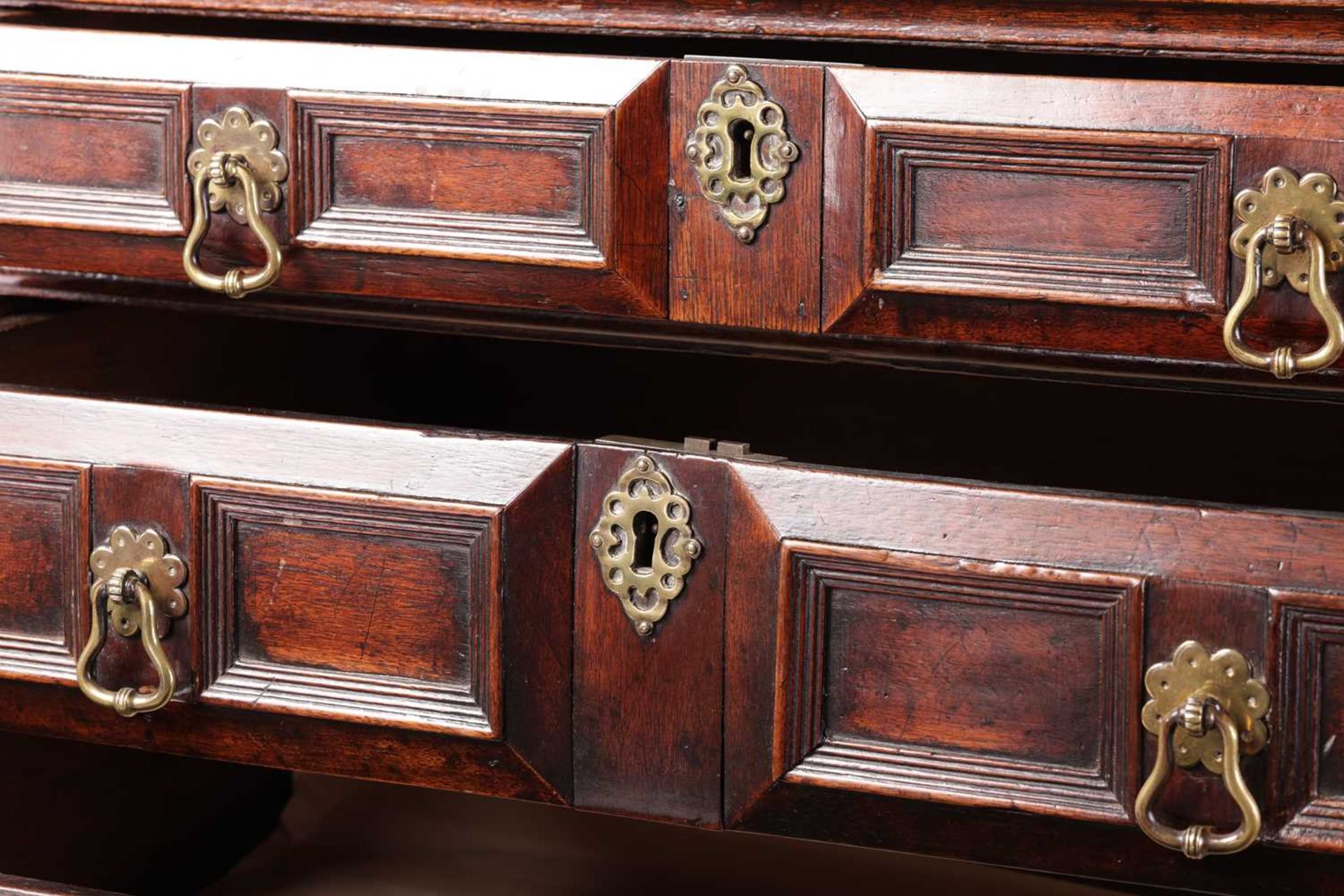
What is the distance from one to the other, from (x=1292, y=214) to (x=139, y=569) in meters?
0.57

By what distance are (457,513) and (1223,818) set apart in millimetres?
369

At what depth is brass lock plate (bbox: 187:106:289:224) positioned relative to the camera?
809 millimetres

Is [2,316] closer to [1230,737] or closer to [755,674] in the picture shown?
[755,674]

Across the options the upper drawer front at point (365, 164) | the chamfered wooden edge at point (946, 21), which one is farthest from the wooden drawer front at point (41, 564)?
the chamfered wooden edge at point (946, 21)

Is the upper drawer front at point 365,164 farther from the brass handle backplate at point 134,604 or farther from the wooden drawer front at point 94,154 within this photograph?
the brass handle backplate at point 134,604

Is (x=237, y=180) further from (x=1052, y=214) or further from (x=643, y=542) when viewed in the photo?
(x=1052, y=214)

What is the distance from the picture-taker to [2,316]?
0.98m

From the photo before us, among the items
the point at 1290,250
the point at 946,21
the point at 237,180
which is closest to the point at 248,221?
the point at 237,180

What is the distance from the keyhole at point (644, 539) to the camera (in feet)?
2.54

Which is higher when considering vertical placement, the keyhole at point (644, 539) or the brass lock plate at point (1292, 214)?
the brass lock plate at point (1292, 214)

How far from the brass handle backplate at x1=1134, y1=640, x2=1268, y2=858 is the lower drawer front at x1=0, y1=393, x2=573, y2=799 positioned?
10.8 inches

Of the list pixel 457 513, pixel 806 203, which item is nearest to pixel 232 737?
pixel 457 513

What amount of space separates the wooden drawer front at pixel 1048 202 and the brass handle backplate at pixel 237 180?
0.27 metres

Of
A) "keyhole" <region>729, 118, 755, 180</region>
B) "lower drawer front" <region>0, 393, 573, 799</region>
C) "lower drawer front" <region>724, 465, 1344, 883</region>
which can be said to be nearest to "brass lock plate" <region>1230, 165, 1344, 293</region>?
"lower drawer front" <region>724, 465, 1344, 883</region>
